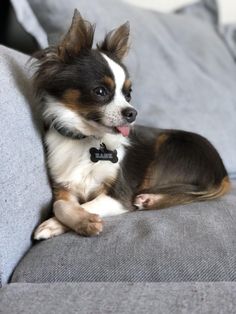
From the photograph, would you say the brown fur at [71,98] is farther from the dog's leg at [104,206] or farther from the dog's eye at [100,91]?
the dog's leg at [104,206]

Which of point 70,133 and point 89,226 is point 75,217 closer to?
point 89,226

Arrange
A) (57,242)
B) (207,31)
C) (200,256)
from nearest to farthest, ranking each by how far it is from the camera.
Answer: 1. (200,256)
2. (57,242)
3. (207,31)

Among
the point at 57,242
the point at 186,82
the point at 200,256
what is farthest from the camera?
the point at 186,82

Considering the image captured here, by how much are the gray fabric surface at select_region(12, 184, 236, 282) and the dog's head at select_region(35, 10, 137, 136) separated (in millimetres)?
301

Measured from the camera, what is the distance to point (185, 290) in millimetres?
954

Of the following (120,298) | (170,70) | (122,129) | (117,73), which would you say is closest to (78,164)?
(122,129)

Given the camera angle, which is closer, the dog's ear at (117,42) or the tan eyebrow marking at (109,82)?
the tan eyebrow marking at (109,82)

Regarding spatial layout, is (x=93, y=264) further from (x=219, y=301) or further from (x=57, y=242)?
(x=219, y=301)

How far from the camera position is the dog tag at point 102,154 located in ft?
4.81

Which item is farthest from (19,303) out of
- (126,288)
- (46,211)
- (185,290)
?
(46,211)

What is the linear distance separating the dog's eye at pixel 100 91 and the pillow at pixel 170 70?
49cm

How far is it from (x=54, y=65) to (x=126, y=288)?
28.3 inches

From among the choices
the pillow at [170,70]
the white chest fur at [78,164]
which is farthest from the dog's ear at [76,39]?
the pillow at [170,70]

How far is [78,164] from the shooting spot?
147 cm
